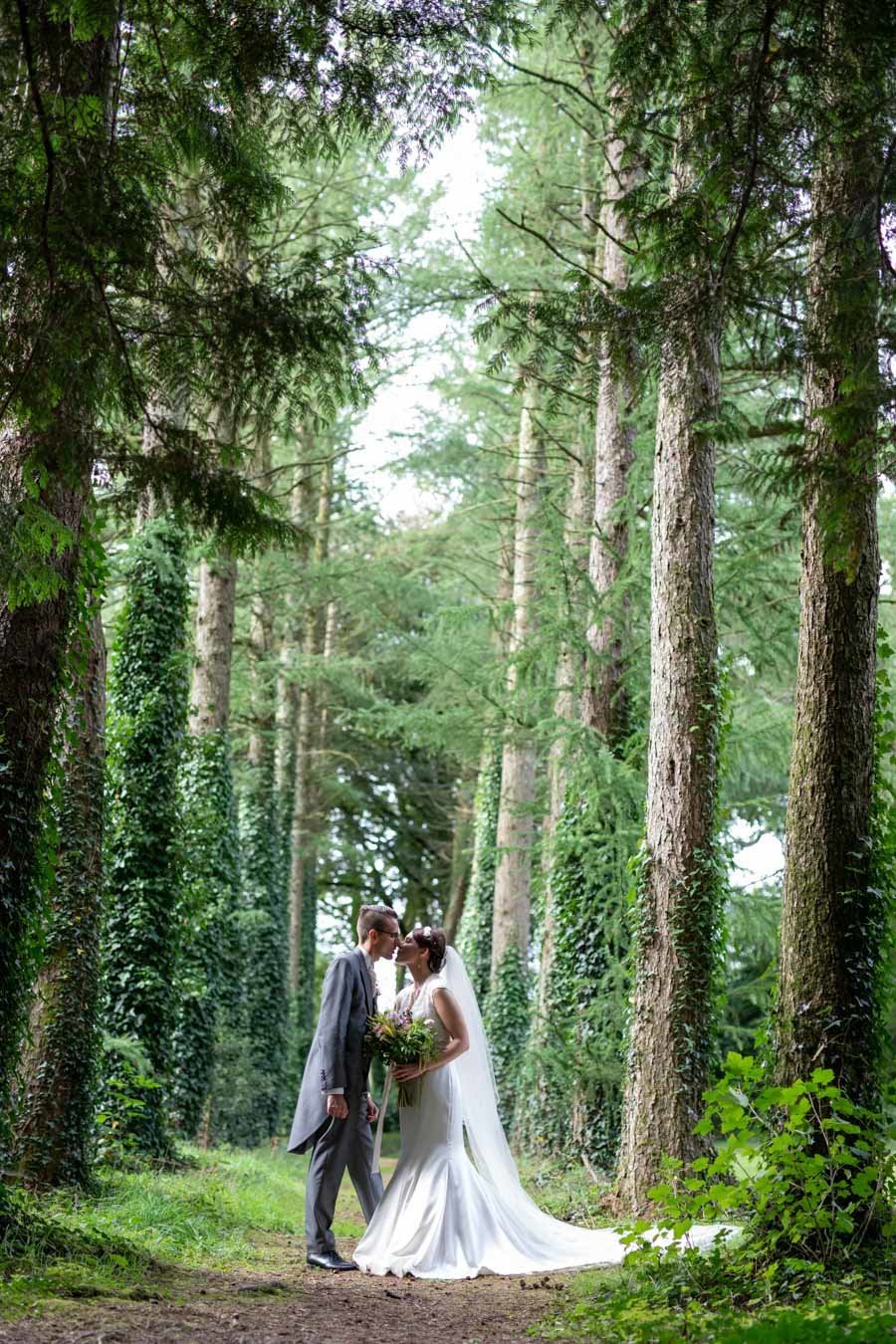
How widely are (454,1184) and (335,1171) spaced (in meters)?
0.71

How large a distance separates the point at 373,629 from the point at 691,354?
20207mm

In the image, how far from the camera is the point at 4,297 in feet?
18.8

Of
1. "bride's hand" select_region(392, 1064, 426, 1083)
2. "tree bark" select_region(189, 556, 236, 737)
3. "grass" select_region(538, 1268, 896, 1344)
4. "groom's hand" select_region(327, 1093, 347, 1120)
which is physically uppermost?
"tree bark" select_region(189, 556, 236, 737)

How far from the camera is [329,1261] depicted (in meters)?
7.09

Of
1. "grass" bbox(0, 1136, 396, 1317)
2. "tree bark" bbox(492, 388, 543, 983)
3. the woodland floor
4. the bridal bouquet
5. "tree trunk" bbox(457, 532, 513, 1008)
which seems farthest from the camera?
"tree trunk" bbox(457, 532, 513, 1008)

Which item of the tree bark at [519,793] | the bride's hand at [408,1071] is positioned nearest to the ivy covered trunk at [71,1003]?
the bride's hand at [408,1071]

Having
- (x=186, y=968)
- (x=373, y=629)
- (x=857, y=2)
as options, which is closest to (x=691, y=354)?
(x=857, y=2)

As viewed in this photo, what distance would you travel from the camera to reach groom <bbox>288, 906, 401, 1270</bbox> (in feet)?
23.5

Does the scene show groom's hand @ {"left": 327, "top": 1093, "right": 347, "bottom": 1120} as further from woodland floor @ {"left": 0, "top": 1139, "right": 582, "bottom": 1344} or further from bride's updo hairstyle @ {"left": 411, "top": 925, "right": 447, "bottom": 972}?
bride's updo hairstyle @ {"left": 411, "top": 925, "right": 447, "bottom": 972}

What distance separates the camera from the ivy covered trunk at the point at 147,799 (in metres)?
11.5

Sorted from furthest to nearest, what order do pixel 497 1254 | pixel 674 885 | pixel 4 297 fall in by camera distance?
pixel 674 885 → pixel 497 1254 → pixel 4 297

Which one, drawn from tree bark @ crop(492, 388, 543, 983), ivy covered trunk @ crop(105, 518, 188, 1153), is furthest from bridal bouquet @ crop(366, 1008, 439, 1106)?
tree bark @ crop(492, 388, 543, 983)

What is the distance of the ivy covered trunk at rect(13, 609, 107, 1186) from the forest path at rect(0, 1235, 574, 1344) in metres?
2.40

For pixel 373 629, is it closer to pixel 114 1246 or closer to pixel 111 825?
pixel 111 825
